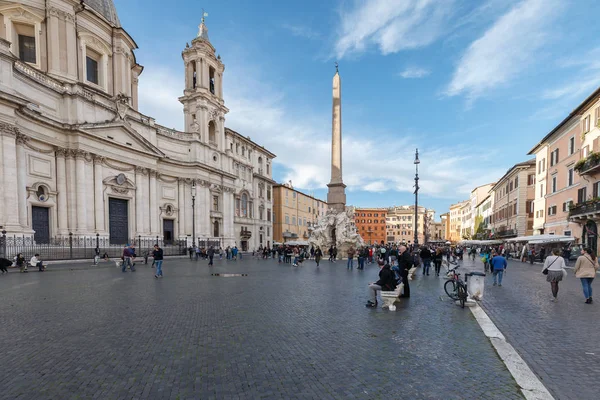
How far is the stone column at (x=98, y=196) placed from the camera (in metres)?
27.2

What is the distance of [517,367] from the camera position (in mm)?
4047

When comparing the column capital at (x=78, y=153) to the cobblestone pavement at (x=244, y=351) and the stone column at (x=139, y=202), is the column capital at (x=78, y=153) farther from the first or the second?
the cobblestone pavement at (x=244, y=351)

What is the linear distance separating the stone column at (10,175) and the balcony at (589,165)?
129ft

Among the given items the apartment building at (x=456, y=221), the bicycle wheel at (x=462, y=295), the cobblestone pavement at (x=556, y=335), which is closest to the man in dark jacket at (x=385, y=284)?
the bicycle wheel at (x=462, y=295)

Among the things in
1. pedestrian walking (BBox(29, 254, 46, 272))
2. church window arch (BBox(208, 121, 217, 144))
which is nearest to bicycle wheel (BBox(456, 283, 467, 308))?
pedestrian walking (BBox(29, 254, 46, 272))

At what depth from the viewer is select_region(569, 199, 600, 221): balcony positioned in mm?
21984

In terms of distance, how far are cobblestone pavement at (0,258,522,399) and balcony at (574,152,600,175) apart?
22660mm

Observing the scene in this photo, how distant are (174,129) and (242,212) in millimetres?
15850

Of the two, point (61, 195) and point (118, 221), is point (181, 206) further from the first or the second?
point (61, 195)

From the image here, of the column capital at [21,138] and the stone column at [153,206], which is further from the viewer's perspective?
the stone column at [153,206]

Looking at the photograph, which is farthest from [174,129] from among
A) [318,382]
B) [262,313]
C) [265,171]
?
[318,382]

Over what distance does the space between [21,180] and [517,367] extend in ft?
95.6

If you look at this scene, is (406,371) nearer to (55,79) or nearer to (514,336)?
(514,336)

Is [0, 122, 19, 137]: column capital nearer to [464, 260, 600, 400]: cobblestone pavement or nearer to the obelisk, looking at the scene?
the obelisk
